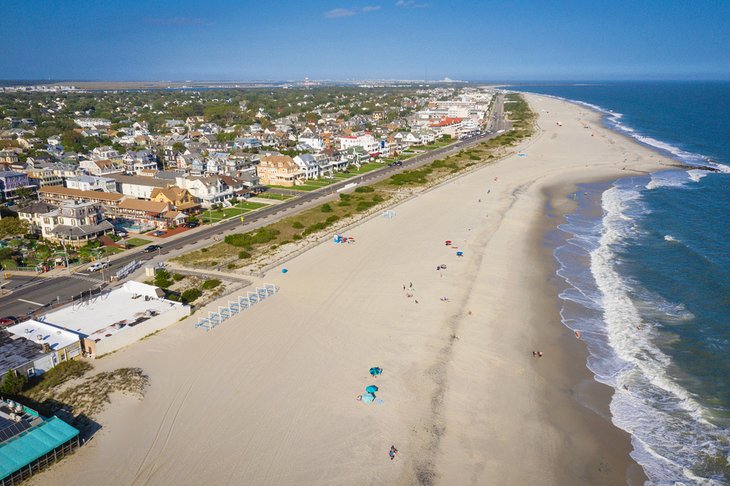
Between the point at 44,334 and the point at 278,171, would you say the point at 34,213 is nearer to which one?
the point at 44,334

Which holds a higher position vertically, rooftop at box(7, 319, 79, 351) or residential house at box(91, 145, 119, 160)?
residential house at box(91, 145, 119, 160)

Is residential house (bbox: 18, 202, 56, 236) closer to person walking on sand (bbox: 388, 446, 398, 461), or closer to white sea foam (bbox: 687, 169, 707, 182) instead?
person walking on sand (bbox: 388, 446, 398, 461)

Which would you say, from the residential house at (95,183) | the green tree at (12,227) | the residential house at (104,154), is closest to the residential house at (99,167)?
the residential house at (104,154)

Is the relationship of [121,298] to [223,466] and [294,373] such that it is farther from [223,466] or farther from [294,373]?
[223,466]

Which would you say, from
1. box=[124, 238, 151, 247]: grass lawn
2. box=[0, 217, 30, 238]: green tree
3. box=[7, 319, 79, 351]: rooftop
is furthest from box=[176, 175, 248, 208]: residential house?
box=[7, 319, 79, 351]: rooftop

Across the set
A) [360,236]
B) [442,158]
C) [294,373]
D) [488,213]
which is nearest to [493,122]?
[442,158]

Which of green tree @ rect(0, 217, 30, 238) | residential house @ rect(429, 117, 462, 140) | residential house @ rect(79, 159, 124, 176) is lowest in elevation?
green tree @ rect(0, 217, 30, 238)
